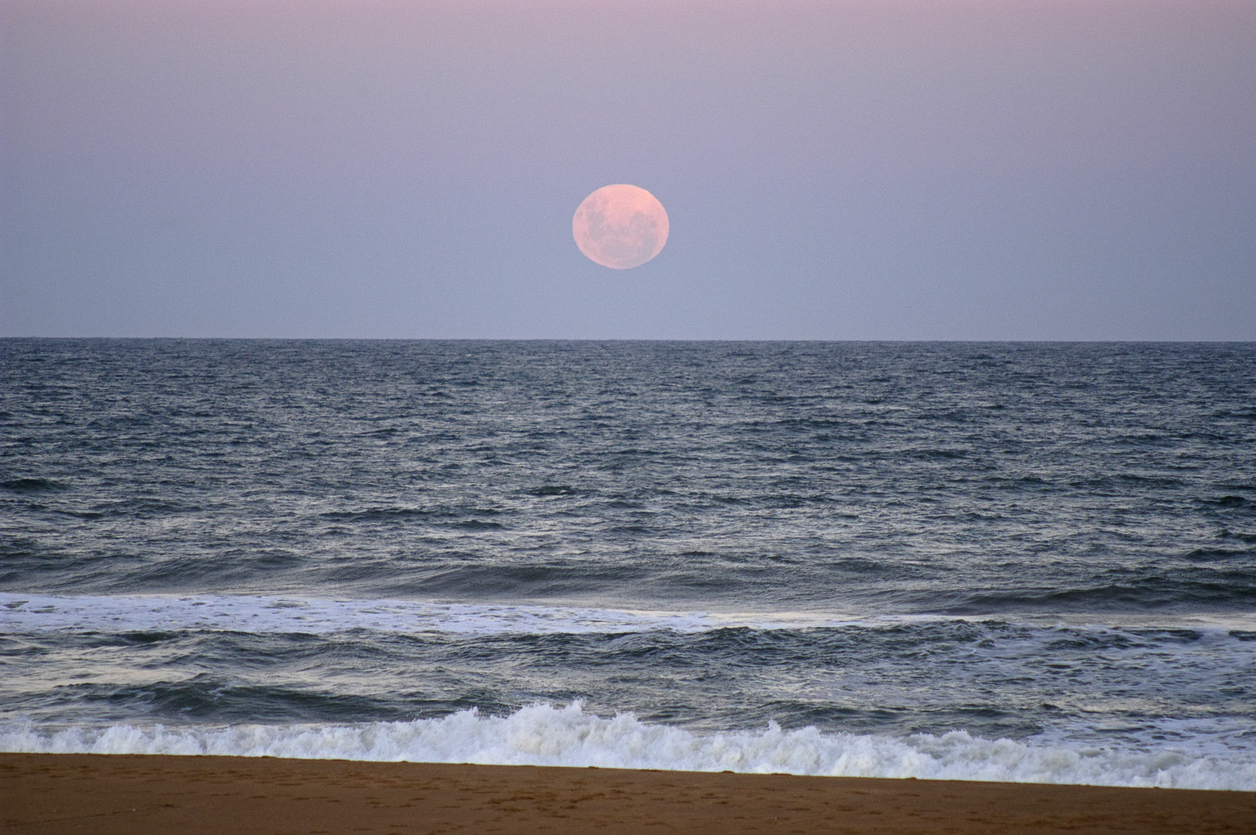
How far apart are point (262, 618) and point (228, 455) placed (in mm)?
20414

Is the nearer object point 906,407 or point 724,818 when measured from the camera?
point 724,818

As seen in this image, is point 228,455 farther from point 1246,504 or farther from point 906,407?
point 906,407

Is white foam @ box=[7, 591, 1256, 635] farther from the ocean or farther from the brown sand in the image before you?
the brown sand

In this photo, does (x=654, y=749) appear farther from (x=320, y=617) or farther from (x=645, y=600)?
(x=320, y=617)

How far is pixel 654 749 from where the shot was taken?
8.56 m

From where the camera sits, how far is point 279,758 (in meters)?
7.89

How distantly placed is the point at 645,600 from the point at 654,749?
692 centimetres

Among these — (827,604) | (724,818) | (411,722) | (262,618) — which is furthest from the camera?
(827,604)

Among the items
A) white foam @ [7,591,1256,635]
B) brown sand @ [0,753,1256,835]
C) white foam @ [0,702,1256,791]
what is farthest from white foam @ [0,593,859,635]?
brown sand @ [0,753,1256,835]

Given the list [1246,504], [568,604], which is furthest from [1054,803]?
[1246,504]

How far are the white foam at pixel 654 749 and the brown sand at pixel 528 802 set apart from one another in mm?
733

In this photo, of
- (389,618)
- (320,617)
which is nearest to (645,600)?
(389,618)

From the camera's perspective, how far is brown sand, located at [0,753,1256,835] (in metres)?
6.14

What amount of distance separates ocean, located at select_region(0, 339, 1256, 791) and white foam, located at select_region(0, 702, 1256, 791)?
0.11ft
